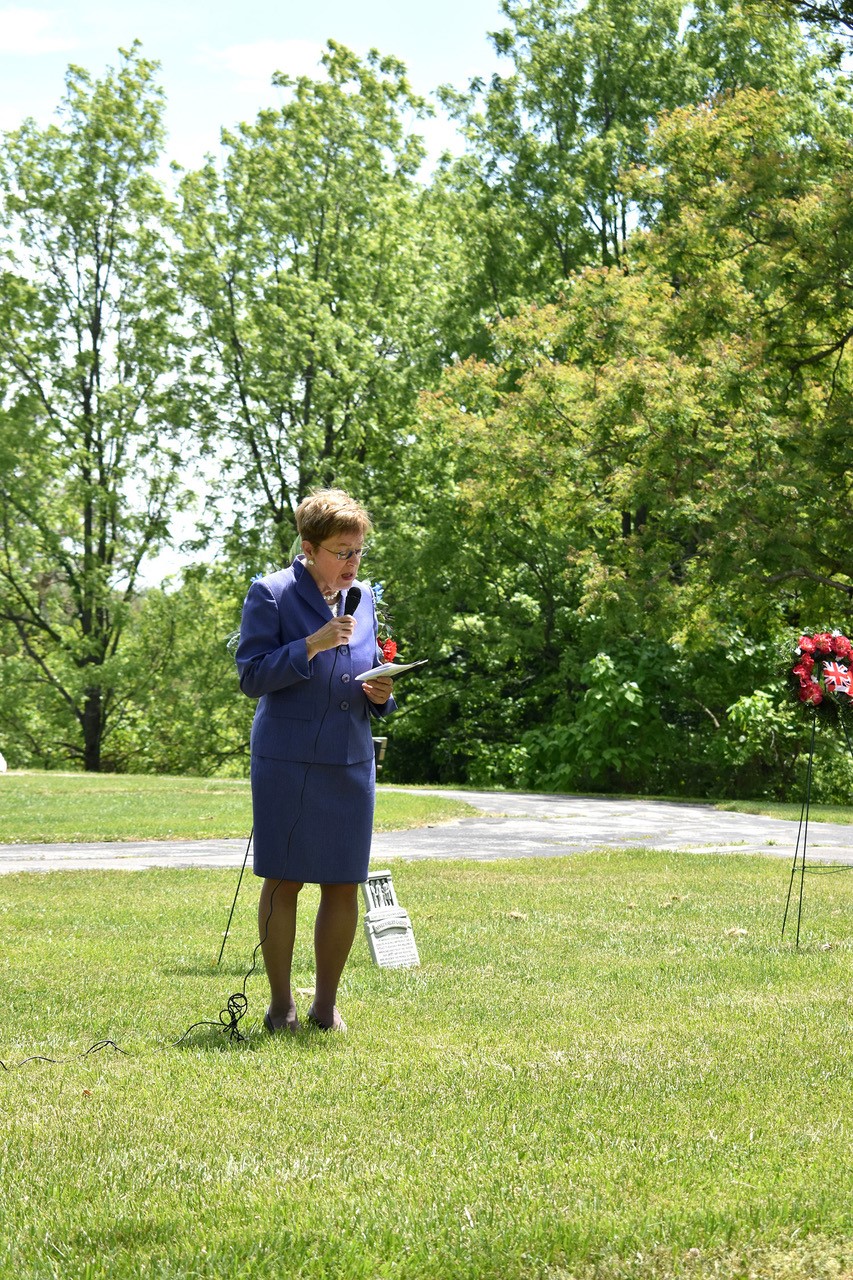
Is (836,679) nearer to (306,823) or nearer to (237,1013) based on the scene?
(306,823)

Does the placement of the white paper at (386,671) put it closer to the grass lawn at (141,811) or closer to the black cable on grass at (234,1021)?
the black cable on grass at (234,1021)

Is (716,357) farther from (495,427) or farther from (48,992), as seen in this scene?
(48,992)

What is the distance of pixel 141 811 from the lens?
55.9 ft

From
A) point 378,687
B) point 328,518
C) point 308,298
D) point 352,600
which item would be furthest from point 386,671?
point 308,298

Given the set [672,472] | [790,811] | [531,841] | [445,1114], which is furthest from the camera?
[672,472]

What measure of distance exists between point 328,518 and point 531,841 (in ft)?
30.6

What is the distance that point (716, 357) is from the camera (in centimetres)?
2102

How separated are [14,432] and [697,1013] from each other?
3091 centimetres

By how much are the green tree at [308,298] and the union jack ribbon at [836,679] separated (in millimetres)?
24634

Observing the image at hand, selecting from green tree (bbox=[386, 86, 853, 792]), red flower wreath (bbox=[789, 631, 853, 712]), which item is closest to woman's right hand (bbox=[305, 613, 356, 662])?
red flower wreath (bbox=[789, 631, 853, 712])

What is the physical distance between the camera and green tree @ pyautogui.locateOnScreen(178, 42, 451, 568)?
32.2 metres

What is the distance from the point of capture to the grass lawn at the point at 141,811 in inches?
571

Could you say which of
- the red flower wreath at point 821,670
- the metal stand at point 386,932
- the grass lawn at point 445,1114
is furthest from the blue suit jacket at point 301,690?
the red flower wreath at point 821,670

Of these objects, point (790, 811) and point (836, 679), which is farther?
point (790, 811)
